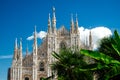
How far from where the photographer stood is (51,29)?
202 feet

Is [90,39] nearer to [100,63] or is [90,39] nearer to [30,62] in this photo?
[30,62]

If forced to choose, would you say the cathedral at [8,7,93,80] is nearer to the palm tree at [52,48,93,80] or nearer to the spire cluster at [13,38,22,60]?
the spire cluster at [13,38,22,60]

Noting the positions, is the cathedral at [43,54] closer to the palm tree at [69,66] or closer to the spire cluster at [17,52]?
the spire cluster at [17,52]

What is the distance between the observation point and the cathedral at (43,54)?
59344mm

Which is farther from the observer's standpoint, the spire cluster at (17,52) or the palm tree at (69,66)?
the spire cluster at (17,52)

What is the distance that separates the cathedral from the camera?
59344mm

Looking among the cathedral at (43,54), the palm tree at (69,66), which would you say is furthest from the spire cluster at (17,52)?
the palm tree at (69,66)

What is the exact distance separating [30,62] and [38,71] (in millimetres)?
1922

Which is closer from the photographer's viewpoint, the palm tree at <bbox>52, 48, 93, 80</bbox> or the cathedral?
the palm tree at <bbox>52, 48, 93, 80</bbox>

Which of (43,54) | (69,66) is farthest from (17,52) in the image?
(69,66)

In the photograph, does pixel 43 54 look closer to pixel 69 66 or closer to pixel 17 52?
pixel 17 52

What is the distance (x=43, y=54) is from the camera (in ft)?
199

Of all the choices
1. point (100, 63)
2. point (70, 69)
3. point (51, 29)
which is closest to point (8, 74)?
point (51, 29)

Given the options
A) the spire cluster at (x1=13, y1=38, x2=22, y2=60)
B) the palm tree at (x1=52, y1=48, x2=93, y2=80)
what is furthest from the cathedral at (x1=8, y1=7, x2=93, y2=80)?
the palm tree at (x1=52, y1=48, x2=93, y2=80)
